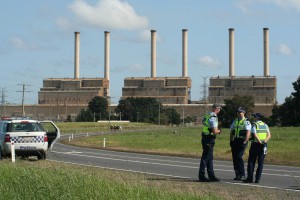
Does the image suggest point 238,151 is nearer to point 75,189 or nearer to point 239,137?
point 239,137

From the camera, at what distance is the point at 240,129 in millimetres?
15656

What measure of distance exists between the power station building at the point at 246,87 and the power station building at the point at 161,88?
760cm

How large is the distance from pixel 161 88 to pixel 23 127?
143211mm

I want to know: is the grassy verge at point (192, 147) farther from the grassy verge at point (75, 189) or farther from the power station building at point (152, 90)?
the power station building at point (152, 90)

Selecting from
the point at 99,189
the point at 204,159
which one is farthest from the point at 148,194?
the point at 204,159

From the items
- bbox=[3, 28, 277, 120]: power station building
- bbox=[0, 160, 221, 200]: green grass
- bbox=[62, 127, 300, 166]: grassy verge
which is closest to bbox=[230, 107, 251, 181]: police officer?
bbox=[0, 160, 221, 200]: green grass

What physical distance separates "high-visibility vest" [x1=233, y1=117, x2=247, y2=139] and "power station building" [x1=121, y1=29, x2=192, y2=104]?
139 meters

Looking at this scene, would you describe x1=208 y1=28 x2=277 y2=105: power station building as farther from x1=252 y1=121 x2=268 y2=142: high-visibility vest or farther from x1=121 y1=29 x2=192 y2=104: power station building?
x1=252 y1=121 x2=268 y2=142: high-visibility vest

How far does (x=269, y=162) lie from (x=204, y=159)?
10365mm

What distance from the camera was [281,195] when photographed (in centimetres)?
1264

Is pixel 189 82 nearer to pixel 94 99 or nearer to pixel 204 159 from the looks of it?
pixel 94 99

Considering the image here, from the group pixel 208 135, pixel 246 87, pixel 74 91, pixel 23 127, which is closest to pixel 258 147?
pixel 208 135

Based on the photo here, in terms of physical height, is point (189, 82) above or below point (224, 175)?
above

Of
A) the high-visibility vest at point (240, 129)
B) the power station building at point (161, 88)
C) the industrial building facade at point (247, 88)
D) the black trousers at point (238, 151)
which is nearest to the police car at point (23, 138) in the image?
the black trousers at point (238, 151)
